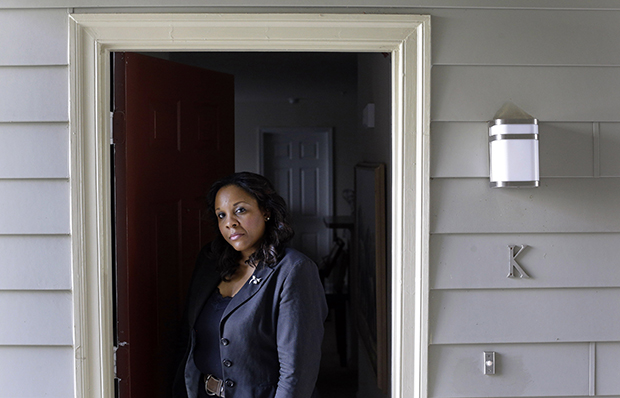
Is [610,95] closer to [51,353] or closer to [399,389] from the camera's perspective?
[399,389]

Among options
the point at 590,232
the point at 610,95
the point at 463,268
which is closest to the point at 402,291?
the point at 463,268

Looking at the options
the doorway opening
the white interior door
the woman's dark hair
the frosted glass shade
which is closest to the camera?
the frosted glass shade

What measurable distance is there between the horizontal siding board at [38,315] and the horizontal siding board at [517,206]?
1281 mm

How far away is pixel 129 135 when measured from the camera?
1936mm

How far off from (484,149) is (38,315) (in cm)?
161

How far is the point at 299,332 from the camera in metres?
1.68

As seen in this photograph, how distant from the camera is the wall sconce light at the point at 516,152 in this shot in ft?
5.33

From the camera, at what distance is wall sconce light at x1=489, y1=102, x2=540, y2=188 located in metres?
1.63

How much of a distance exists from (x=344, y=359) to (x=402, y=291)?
2.78 m

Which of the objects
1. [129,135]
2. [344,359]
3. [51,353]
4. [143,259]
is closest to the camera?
[51,353]

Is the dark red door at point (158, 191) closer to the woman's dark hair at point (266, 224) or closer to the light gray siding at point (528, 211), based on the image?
the woman's dark hair at point (266, 224)

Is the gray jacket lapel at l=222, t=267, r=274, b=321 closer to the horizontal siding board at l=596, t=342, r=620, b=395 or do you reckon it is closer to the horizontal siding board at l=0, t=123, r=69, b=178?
the horizontal siding board at l=0, t=123, r=69, b=178

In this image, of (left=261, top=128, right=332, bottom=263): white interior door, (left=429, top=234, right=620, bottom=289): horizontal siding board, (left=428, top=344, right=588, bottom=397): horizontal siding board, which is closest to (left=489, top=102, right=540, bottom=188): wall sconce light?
(left=429, top=234, right=620, bottom=289): horizontal siding board

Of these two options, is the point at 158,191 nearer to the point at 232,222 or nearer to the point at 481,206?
the point at 232,222
